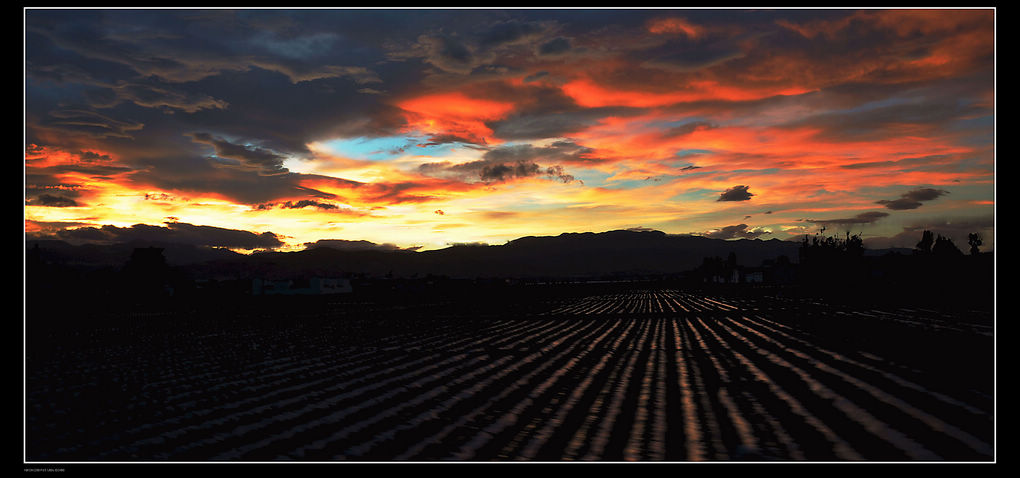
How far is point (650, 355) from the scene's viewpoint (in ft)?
70.8

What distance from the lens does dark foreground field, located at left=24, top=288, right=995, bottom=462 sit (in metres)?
10.4

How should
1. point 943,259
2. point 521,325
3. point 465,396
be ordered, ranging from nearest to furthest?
point 465,396, point 521,325, point 943,259

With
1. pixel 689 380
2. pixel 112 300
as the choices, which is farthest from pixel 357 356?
pixel 112 300

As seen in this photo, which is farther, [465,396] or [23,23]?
[465,396]

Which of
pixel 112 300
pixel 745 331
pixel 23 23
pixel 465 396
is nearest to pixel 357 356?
pixel 465 396

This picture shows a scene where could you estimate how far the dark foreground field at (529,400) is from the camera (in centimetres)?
1035

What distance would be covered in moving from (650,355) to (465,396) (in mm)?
8720

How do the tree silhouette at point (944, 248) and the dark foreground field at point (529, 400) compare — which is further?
the tree silhouette at point (944, 248)

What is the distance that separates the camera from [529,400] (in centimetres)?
1397

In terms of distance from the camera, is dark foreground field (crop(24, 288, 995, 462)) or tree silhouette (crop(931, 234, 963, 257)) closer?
dark foreground field (crop(24, 288, 995, 462))

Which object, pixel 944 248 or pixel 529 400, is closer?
pixel 529 400
